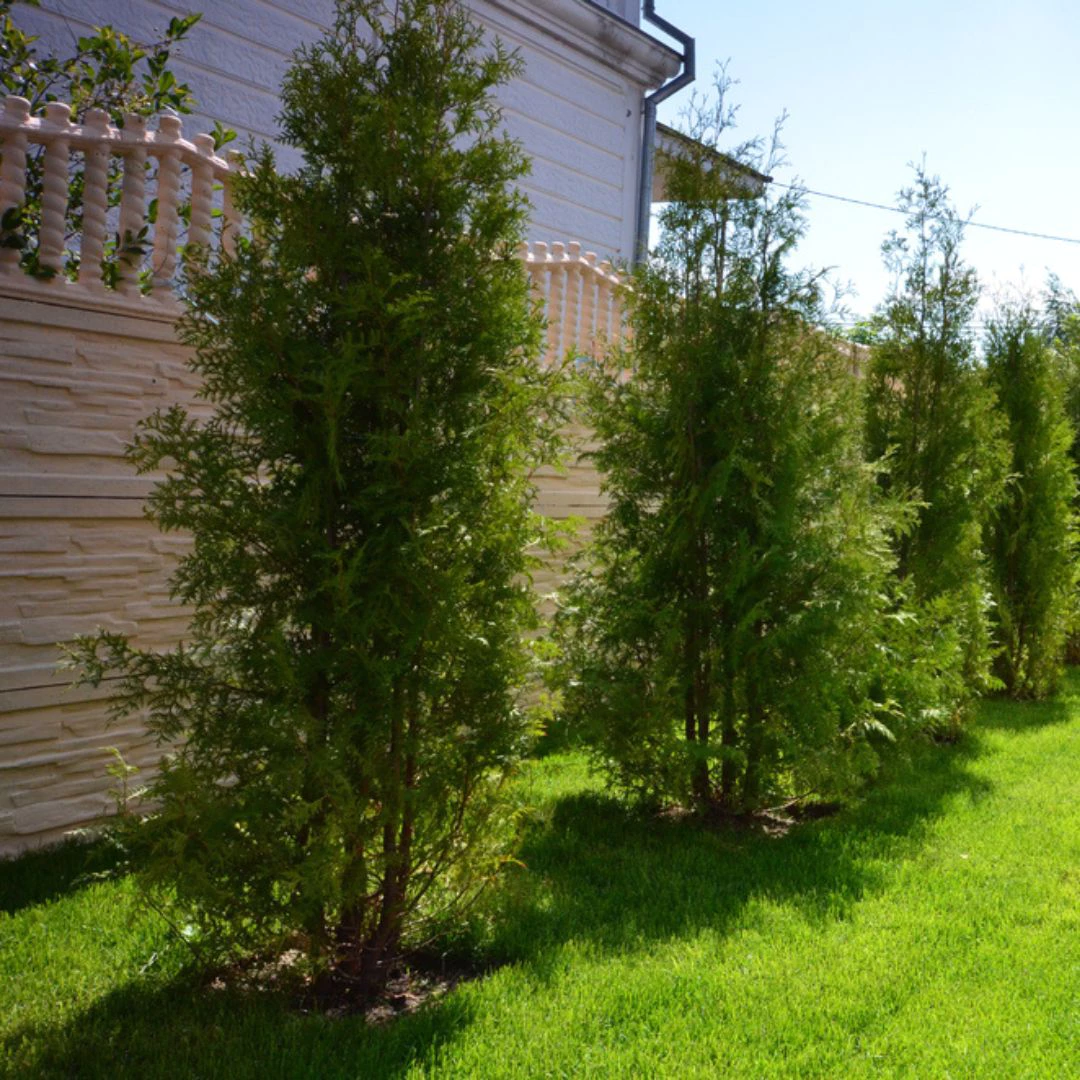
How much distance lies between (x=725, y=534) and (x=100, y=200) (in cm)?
363

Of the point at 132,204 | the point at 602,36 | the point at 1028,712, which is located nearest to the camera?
the point at 132,204

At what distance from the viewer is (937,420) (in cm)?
834

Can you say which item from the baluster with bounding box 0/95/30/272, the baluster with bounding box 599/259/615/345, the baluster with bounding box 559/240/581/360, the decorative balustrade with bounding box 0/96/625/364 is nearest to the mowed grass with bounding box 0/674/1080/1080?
the decorative balustrade with bounding box 0/96/625/364

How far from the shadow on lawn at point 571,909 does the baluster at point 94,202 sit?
324 cm

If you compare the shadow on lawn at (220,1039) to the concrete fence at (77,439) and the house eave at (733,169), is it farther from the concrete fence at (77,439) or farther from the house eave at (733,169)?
the house eave at (733,169)

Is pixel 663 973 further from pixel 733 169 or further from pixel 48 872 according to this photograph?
pixel 733 169

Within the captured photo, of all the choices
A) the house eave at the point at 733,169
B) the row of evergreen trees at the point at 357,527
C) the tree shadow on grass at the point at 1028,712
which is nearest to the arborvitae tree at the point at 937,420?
the tree shadow on grass at the point at 1028,712

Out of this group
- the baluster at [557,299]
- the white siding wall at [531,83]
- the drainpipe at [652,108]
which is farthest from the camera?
the drainpipe at [652,108]

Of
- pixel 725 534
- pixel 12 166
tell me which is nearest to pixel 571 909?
pixel 725 534

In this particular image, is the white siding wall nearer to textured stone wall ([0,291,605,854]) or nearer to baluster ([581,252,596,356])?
baluster ([581,252,596,356])

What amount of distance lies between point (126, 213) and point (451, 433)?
260 cm

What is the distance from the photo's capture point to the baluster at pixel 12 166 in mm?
4621

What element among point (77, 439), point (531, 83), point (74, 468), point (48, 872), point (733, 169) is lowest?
point (48, 872)

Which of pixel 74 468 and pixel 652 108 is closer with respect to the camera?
pixel 74 468
